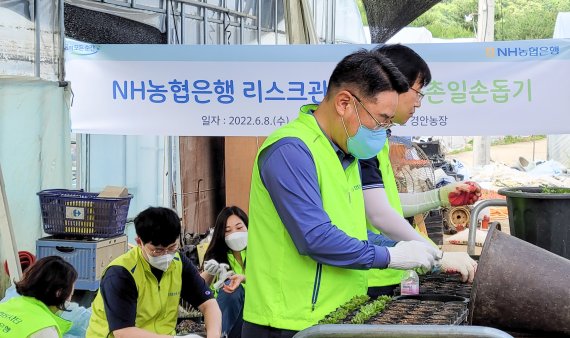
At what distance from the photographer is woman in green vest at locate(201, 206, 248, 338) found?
16.9 ft

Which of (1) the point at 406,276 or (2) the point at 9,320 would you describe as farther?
(2) the point at 9,320

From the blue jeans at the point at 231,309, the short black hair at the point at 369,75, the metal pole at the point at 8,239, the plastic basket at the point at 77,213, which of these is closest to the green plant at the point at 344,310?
the short black hair at the point at 369,75

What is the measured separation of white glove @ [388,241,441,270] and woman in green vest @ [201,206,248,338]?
2.55 meters

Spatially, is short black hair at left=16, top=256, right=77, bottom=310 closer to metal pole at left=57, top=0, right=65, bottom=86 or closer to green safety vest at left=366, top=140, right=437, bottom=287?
green safety vest at left=366, top=140, right=437, bottom=287

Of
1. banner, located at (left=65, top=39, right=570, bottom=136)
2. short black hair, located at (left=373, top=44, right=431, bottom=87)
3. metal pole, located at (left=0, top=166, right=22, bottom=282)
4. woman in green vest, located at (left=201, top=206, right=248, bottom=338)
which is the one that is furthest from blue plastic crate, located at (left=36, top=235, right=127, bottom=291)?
short black hair, located at (left=373, top=44, right=431, bottom=87)

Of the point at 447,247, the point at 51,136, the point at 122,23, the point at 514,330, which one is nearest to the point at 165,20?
the point at 122,23

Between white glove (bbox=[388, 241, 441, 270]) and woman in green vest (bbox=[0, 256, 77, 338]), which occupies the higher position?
white glove (bbox=[388, 241, 441, 270])

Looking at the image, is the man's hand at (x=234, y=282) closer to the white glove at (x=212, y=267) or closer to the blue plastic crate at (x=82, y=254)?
the white glove at (x=212, y=267)

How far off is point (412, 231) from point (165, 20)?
4847 mm

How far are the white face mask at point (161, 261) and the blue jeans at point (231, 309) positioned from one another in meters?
1.17

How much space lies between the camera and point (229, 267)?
17.5ft

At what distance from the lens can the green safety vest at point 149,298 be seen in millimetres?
4062

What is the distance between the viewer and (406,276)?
3127mm

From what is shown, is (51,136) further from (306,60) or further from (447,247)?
(447,247)
